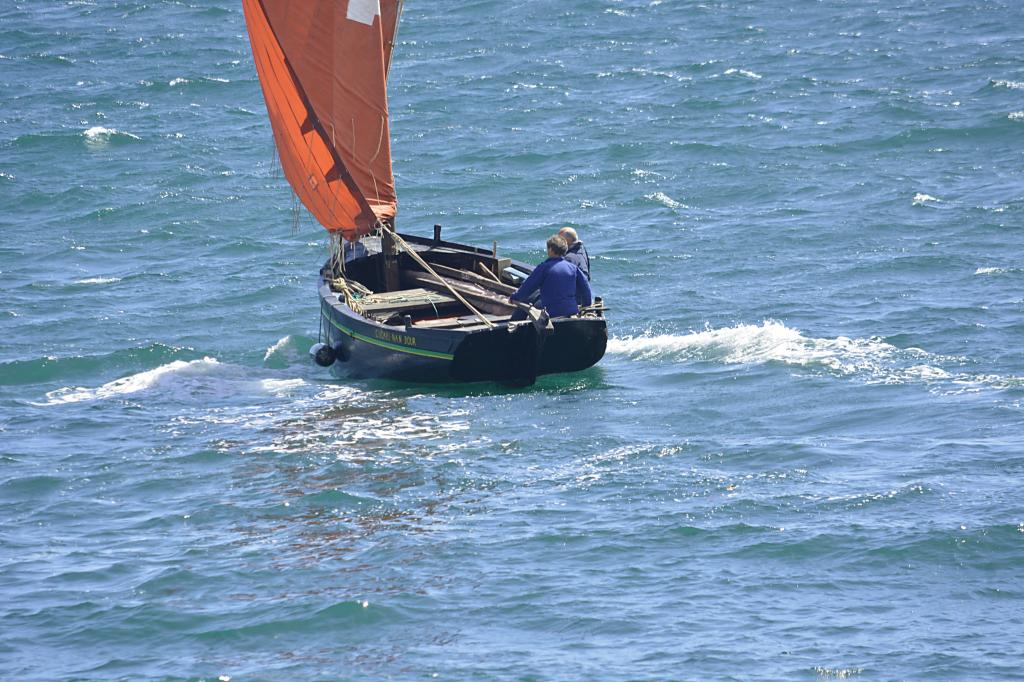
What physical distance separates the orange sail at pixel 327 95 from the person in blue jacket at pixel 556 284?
3654mm

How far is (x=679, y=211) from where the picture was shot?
27984 millimetres

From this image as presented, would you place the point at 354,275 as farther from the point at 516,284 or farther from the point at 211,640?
the point at 211,640

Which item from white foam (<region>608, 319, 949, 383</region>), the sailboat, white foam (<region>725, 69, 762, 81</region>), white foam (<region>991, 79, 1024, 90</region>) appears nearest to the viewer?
the sailboat

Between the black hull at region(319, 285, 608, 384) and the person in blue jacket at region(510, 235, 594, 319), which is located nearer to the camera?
the black hull at region(319, 285, 608, 384)

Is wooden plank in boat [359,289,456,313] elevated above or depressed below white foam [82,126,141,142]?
below

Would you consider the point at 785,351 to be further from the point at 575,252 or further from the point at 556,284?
the point at 556,284

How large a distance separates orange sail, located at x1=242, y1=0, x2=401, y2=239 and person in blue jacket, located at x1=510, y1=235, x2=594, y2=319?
365 centimetres

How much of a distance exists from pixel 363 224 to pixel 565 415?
17.3ft

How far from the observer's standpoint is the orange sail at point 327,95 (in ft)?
64.2

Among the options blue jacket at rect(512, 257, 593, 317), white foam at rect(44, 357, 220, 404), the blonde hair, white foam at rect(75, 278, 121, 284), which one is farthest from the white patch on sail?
white foam at rect(75, 278, 121, 284)

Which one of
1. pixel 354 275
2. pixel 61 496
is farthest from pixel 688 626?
pixel 354 275

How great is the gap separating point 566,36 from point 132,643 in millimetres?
34835

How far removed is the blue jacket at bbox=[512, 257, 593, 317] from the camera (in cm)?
1700

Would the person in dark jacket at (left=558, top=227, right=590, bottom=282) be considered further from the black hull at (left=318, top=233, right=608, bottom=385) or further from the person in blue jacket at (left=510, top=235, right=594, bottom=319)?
the black hull at (left=318, top=233, right=608, bottom=385)
